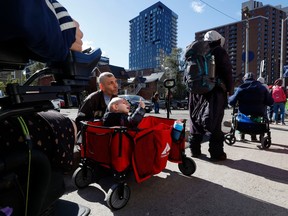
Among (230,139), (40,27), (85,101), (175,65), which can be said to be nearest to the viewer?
(40,27)

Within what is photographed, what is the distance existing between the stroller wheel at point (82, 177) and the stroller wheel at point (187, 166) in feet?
3.88

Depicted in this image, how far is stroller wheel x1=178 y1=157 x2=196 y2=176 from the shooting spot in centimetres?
312

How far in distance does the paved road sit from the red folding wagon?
0.14m

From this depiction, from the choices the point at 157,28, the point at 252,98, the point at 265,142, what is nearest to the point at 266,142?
the point at 265,142

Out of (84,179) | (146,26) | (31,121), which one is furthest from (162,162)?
(146,26)

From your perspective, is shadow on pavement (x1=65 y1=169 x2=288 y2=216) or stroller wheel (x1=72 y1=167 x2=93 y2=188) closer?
shadow on pavement (x1=65 y1=169 x2=288 y2=216)

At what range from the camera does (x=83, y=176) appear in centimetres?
279

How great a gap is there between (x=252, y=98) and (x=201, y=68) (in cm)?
190

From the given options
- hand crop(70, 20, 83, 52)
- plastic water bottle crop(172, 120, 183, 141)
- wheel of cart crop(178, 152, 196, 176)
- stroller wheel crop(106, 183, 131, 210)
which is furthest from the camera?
wheel of cart crop(178, 152, 196, 176)

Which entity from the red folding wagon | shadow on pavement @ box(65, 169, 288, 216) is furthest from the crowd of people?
shadow on pavement @ box(65, 169, 288, 216)

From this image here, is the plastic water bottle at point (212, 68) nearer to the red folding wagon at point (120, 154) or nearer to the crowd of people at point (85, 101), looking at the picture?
the crowd of people at point (85, 101)

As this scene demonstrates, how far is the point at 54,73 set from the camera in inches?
55.2

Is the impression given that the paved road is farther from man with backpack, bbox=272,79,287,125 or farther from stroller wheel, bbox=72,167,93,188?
man with backpack, bbox=272,79,287,125

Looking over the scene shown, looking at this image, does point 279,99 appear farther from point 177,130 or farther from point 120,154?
point 120,154
